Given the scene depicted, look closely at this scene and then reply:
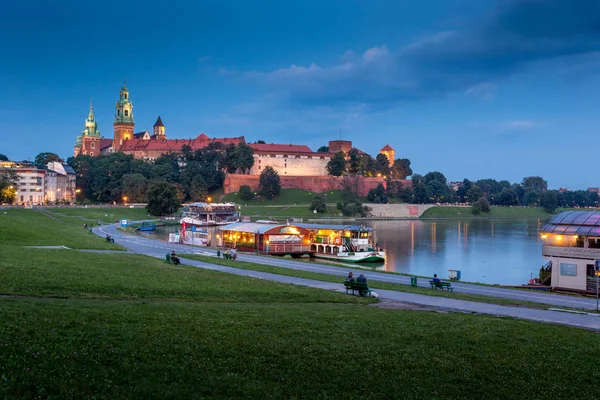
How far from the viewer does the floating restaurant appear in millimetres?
51125

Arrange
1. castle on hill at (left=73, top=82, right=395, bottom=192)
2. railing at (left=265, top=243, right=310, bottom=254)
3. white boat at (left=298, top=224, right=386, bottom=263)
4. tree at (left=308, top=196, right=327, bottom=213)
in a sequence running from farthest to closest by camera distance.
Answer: castle on hill at (left=73, top=82, right=395, bottom=192), tree at (left=308, top=196, right=327, bottom=213), white boat at (left=298, top=224, right=386, bottom=263), railing at (left=265, top=243, right=310, bottom=254)

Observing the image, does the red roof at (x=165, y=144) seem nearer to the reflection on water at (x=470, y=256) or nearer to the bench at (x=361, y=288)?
the reflection on water at (x=470, y=256)

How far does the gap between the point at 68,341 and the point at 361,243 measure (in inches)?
1772

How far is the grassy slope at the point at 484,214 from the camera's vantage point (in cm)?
15125

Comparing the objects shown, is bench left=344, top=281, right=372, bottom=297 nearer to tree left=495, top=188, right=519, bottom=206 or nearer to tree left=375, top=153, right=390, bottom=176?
tree left=375, top=153, right=390, bottom=176

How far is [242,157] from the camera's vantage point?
5866 inches

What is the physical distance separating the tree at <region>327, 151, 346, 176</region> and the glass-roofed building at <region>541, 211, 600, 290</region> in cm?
12644

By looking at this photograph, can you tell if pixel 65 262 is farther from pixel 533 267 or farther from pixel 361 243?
pixel 533 267

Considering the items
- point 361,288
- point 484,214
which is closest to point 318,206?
point 484,214

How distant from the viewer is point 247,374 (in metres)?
9.08

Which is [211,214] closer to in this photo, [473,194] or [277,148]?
[277,148]

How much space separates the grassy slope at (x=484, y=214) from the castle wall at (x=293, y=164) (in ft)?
123

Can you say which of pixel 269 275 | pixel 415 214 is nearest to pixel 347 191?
pixel 415 214

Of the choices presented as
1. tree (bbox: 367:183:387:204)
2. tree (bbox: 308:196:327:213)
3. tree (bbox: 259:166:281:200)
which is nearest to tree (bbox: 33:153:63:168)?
tree (bbox: 259:166:281:200)
